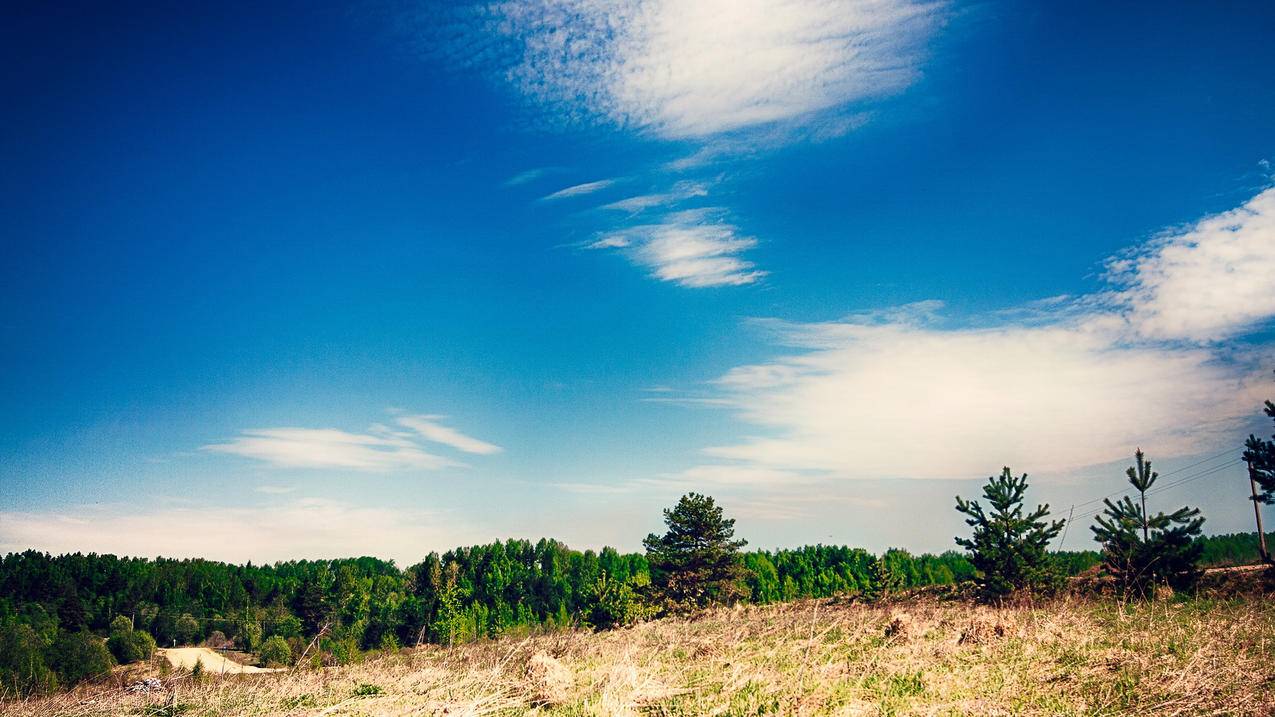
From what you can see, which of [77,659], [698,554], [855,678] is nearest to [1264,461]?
[855,678]

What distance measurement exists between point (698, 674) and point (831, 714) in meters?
2.56

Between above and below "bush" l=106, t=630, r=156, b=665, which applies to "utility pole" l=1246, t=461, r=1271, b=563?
above

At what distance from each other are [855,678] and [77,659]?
74827 millimetres

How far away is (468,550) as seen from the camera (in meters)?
109

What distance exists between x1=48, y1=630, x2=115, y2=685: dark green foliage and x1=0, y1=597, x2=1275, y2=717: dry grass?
53207 mm

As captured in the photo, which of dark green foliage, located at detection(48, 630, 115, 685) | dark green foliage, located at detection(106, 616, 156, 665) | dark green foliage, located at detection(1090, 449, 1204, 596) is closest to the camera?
dark green foliage, located at detection(1090, 449, 1204, 596)

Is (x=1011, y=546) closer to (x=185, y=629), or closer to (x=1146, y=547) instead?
(x=1146, y=547)

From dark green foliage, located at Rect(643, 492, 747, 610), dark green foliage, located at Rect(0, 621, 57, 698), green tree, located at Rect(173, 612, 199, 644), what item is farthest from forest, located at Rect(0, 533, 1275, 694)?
dark green foliage, located at Rect(643, 492, 747, 610)

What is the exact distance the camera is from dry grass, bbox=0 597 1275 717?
19.8 feet

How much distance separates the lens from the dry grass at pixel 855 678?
605 cm

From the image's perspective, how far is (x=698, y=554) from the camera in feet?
144

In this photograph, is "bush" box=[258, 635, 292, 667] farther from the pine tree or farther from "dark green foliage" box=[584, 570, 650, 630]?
the pine tree

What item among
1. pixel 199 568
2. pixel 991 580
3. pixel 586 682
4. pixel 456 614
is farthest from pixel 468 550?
pixel 586 682

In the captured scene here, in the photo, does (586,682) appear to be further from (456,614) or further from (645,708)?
(456,614)
